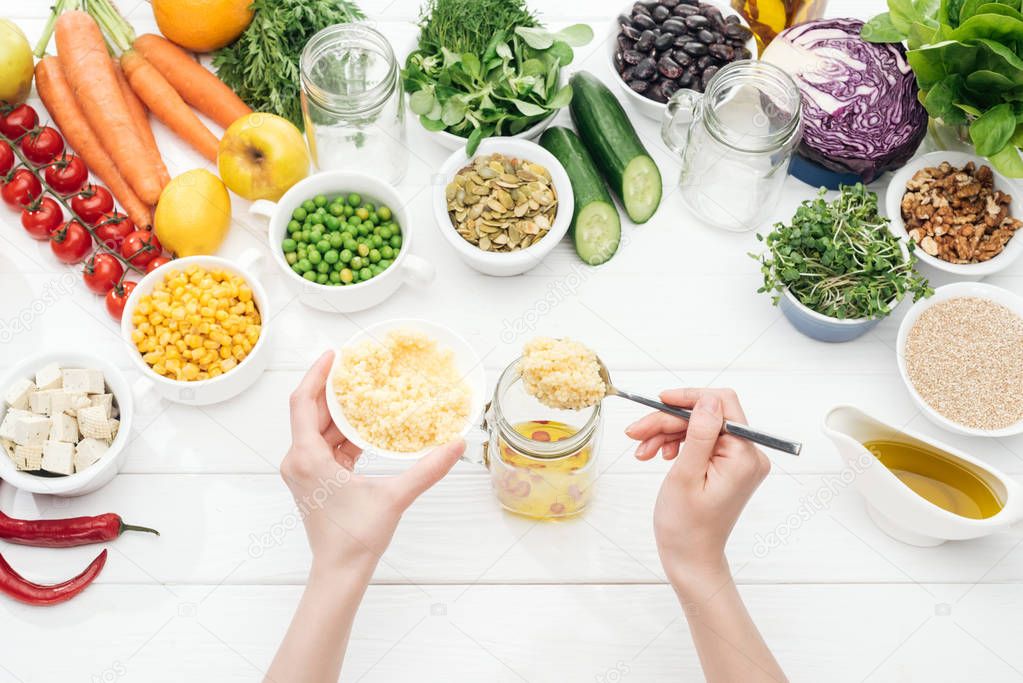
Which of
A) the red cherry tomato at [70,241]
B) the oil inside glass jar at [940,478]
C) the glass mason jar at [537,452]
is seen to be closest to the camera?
the glass mason jar at [537,452]

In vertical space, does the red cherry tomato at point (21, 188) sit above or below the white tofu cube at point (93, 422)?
above

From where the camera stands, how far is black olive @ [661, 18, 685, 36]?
1873mm

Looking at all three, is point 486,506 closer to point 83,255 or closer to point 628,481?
point 628,481

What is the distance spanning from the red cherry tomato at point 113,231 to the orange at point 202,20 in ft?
1.38

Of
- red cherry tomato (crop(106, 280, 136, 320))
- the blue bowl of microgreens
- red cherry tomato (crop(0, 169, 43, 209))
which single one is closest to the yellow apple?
red cherry tomato (crop(106, 280, 136, 320))

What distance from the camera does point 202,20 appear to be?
187 cm

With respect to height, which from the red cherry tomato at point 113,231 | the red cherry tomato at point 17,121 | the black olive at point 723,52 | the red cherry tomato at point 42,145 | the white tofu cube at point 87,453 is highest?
the black olive at point 723,52

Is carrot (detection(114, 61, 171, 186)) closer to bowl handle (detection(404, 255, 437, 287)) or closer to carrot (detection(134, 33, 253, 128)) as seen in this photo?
carrot (detection(134, 33, 253, 128))

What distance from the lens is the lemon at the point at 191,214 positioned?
174 cm

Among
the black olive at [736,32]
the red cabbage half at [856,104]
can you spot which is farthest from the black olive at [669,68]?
the red cabbage half at [856,104]

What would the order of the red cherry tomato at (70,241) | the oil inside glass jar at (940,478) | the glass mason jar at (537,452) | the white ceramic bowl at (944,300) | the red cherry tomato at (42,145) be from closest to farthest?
the glass mason jar at (537,452)
the oil inside glass jar at (940,478)
the white ceramic bowl at (944,300)
the red cherry tomato at (70,241)
the red cherry tomato at (42,145)

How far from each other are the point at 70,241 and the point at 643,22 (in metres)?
1.22

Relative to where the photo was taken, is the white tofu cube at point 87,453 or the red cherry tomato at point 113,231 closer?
the white tofu cube at point 87,453

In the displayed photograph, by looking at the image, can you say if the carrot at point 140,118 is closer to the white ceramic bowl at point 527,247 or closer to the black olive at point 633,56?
the white ceramic bowl at point 527,247
